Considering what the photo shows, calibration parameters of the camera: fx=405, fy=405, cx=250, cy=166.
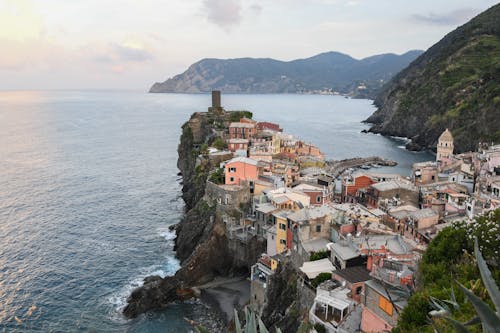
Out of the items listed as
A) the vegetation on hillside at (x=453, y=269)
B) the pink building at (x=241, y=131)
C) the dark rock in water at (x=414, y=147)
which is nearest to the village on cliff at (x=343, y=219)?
the vegetation on hillside at (x=453, y=269)

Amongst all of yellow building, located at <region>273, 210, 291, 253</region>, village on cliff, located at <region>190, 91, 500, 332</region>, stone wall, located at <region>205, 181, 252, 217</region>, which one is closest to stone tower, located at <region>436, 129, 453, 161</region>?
village on cliff, located at <region>190, 91, 500, 332</region>

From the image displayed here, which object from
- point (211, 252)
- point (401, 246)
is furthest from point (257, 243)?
point (401, 246)

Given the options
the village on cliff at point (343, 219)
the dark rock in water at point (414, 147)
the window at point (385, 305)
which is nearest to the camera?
the window at point (385, 305)

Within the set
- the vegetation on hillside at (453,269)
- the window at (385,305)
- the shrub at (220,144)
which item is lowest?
the window at (385,305)

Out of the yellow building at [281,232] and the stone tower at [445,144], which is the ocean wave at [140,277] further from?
the stone tower at [445,144]

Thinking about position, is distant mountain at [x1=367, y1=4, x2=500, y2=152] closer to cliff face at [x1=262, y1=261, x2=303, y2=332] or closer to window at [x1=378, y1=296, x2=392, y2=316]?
cliff face at [x1=262, y1=261, x2=303, y2=332]

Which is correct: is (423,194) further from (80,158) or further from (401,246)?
(80,158)
